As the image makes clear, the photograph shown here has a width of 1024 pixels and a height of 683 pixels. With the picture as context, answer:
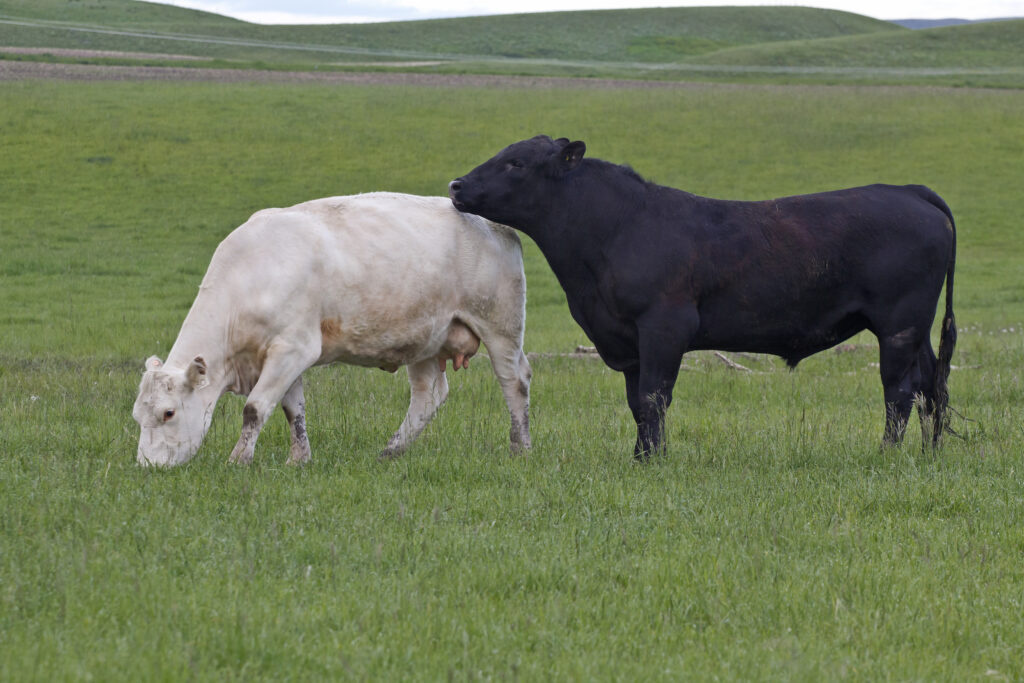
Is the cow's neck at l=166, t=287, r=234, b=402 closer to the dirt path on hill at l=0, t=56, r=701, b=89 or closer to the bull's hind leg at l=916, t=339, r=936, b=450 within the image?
the bull's hind leg at l=916, t=339, r=936, b=450

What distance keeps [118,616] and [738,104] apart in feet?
135

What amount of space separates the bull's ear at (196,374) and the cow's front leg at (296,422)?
692mm

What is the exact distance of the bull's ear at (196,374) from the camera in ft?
23.5

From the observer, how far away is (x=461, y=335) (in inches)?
335

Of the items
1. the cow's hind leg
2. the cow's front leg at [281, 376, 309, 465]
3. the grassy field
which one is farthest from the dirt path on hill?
the cow's hind leg

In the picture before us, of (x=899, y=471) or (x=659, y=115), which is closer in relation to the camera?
(x=899, y=471)

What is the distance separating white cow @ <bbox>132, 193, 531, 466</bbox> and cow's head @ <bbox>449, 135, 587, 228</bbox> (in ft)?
1.07

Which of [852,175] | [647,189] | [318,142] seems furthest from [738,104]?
[647,189]

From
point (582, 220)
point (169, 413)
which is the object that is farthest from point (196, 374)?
point (582, 220)

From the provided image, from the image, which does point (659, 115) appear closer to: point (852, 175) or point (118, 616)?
point (852, 175)

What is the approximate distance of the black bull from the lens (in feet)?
25.6

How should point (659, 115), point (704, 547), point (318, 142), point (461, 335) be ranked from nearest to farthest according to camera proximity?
→ point (704, 547)
point (461, 335)
point (318, 142)
point (659, 115)

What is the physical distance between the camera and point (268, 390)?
294 inches

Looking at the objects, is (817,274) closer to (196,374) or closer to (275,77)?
(196,374)
